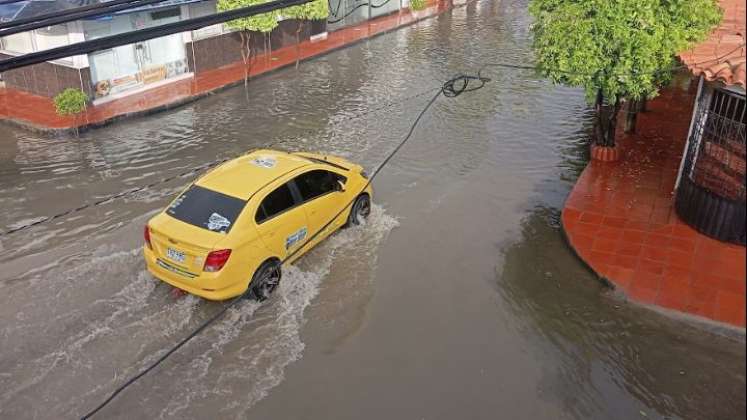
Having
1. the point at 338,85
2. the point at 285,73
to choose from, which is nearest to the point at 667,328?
the point at 338,85

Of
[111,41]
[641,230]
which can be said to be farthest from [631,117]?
[111,41]

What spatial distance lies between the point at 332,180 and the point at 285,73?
12871 mm

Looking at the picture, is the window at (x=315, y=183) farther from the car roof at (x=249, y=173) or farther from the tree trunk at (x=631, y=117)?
the tree trunk at (x=631, y=117)

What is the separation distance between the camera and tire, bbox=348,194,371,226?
35.2 ft

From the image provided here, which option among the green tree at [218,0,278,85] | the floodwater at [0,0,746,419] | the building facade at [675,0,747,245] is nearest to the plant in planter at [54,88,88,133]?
the floodwater at [0,0,746,419]

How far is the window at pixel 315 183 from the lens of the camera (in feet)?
30.9

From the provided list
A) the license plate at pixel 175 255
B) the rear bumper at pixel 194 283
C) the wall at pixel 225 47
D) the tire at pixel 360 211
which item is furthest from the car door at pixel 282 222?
the wall at pixel 225 47

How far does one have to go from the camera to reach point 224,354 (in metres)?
7.82

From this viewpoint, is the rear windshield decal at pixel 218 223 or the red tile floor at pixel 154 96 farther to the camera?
the red tile floor at pixel 154 96

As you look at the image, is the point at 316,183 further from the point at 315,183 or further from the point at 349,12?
the point at 349,12

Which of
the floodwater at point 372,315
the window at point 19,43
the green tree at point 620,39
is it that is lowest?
the floodwater at point 372,315

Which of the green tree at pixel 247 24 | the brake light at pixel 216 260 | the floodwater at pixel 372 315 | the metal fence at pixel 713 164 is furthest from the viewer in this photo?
the green tree at pixel 247 24

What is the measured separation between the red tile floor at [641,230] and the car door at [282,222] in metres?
4.44

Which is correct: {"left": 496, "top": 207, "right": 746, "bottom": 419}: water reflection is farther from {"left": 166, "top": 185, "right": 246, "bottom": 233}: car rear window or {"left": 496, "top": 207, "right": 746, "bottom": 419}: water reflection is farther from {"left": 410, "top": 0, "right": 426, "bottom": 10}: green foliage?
{"left": 410, "top": 0, "right": 426, "bottom": 10}: green foliage
